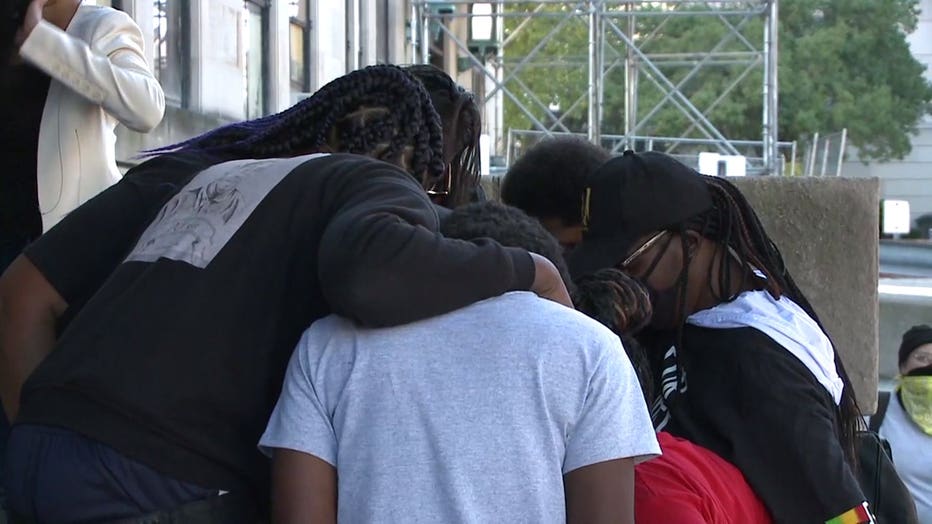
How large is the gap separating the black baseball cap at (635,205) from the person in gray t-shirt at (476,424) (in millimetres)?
701

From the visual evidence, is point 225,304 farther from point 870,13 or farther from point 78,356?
point 870,13

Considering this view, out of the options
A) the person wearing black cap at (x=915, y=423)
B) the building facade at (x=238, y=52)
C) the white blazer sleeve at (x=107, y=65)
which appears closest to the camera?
the white blazer sleeve at (x=107, y=65)

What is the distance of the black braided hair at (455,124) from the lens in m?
2.76

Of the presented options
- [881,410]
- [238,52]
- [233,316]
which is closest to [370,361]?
[233,316]

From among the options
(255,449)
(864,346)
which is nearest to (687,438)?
(255,449)

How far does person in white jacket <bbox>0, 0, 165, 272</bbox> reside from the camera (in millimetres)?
3627

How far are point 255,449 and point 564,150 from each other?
5.32 ft

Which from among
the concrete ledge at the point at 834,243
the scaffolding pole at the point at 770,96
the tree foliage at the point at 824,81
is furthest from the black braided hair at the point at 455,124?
the tree foliage at the point at 824,81

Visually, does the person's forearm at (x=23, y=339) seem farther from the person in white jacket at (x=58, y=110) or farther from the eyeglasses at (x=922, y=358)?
the eyeglasses at (x=922, y=358)

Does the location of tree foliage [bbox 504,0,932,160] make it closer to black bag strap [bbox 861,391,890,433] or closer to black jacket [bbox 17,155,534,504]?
black bag strap [bbox 861,391,890,433]

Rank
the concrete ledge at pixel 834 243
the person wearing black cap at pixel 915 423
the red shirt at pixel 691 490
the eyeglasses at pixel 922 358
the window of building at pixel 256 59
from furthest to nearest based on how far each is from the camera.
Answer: the window of building at pixel 256 59
the eyeglasses at pixel 922 358
the person wearing black cap at pixel 915 423
the concrete ledge at pixel 834 243
the red shirt at pixel 691 490

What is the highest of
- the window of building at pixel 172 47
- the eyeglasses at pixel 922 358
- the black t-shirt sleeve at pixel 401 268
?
the window of building at pixel 172 47

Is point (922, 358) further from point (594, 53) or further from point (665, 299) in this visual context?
point (594, 53)

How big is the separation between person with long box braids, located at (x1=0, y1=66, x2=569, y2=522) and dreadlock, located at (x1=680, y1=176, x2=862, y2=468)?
75cm
